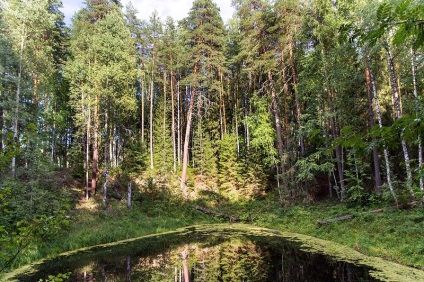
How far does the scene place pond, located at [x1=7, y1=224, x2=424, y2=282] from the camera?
7668 mm

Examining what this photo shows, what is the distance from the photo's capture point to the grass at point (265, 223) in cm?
930

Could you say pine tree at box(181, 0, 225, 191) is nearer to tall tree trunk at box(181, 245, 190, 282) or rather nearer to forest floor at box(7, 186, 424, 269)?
forest floor at box(7, 186, 424, 269)

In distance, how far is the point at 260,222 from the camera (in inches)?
674

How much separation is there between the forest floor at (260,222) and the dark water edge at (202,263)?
1532mm

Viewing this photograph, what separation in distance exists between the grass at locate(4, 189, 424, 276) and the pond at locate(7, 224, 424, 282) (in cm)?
70

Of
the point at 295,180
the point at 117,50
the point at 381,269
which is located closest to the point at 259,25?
the point at 117,50

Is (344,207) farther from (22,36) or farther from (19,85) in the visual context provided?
(22,36)

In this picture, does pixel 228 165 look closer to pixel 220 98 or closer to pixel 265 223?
pixel 220 98

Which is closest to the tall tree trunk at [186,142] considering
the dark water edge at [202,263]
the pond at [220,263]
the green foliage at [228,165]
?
the green foliage at [228,165]

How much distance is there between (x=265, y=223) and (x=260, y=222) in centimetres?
47

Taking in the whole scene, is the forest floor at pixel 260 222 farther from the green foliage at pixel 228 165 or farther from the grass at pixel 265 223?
the green foliage at pixel 228 165

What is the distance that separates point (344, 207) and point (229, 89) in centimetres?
2010

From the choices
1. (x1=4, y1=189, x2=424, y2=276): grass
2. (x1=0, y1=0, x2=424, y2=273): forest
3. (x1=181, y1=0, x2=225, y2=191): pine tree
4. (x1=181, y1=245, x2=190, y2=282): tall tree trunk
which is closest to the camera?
(x1=181, y1=245, x2=190, y2=282): tall tree trunk

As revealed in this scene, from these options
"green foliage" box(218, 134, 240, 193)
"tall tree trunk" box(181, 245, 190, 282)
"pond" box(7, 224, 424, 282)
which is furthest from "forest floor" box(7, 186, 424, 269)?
"tall tree trunk" box(181, 245, 190, 282)
